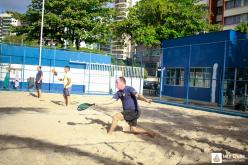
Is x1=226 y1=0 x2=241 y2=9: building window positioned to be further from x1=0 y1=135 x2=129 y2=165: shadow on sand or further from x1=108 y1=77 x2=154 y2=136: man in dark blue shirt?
x1=0 y1=135 x2=129 y2=165: shadow on sand

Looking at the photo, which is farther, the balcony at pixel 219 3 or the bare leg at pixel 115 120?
the balcony at pixel 219 3

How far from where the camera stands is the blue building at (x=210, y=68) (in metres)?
21.7

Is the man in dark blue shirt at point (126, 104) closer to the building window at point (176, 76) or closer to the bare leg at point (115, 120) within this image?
the bare leg at point (115, 120)

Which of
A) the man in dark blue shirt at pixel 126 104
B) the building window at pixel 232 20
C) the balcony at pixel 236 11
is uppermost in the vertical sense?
the balcony at pixel 236 11

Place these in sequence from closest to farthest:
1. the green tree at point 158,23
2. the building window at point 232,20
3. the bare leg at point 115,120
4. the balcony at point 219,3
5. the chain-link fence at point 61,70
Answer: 1. the bare leg at point 115,120
2. the chain-link fence at point 61,70
3. the green tree at point 158,23
4. the building window at point 232,20
5. the balcony at point 219,3

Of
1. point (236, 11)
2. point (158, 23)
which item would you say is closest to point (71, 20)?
point (158, 23)

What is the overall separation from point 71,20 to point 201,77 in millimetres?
19795

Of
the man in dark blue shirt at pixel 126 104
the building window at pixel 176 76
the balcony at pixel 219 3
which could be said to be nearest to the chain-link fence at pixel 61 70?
the building window at pixel 176 76

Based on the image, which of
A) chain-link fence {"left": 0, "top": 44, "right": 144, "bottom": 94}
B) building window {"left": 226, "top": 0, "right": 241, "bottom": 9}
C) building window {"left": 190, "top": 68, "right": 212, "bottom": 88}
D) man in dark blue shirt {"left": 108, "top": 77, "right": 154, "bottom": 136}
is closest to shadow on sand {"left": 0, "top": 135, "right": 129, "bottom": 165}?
man in dark blue shirt {"left": 108, "top": 77, "right": 154, "bottom": 136}

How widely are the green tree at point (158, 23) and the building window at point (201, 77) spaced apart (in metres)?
17.9

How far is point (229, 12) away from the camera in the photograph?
62.8 meters

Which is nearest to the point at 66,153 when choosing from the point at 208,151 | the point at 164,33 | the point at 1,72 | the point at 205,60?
the point at 208,151

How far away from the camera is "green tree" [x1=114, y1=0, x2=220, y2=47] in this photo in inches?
1721

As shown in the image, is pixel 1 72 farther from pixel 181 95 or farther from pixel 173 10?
pixel 173 10
